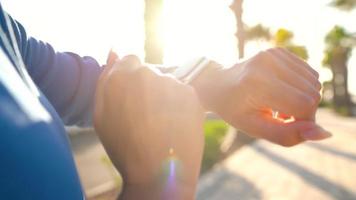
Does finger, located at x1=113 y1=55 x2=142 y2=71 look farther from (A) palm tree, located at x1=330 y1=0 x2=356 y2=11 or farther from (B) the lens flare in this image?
(A) palm tree, located at x1=330 y1=0 x2=356 y2=11

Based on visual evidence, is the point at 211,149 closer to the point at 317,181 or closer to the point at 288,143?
the point at 317,181

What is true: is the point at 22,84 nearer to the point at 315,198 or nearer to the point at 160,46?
the point at 160,46

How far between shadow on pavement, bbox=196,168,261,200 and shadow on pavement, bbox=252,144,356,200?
0.97m

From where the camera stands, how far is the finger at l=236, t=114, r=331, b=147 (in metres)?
0.74

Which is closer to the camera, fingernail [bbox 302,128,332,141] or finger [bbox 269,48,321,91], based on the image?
fingernail [bbox 302,128,332,141]

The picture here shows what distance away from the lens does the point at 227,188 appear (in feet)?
26.4

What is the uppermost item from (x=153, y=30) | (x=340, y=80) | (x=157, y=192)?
(x=157, y=192)

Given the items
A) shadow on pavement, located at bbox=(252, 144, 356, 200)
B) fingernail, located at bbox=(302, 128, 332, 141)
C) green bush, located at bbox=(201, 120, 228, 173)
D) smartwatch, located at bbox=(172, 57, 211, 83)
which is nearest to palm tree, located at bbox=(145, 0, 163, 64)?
green bush, located at bbox=(201, 120, 228, 173)

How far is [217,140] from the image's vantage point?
12.3m

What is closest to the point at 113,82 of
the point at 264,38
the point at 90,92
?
the point at 90,92

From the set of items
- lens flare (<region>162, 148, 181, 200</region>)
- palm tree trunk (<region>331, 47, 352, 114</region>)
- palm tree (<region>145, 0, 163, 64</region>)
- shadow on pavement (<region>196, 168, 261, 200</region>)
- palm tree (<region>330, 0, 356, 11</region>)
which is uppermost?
lens flare (<region>162, 148, 181, 200</region>)

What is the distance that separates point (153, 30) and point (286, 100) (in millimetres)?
6290

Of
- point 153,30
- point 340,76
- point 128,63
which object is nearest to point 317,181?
point 153,30

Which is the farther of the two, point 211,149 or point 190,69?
point 211,149
